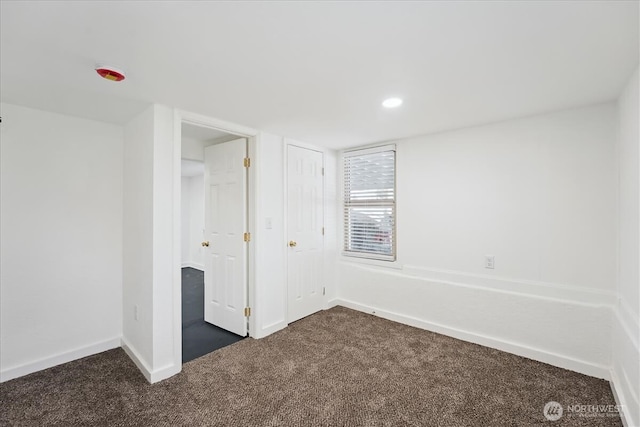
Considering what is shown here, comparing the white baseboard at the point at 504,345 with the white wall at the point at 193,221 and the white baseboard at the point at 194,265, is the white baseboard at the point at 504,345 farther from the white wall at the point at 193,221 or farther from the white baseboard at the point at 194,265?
the white wall at the point at 193,221

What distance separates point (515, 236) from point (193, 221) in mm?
6072

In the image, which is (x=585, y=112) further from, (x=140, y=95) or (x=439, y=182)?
(x=140, y=95)

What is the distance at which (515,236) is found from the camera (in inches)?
105

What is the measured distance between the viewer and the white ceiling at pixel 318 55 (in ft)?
4.03

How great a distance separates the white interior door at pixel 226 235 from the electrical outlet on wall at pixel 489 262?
2.48m

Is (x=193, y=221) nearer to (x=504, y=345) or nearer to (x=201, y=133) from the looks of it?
(x=201, y=133)

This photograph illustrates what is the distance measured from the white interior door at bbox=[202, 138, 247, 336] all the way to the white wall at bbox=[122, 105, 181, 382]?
0.79 metres

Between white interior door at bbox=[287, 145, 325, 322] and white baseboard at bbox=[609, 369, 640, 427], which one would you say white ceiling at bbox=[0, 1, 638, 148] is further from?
white baseboard at bbox=[609, 369, 640, 427]

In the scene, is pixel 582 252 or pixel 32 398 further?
pixel 582 252

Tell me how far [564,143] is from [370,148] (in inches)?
76.1

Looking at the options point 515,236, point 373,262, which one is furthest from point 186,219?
point 515,236

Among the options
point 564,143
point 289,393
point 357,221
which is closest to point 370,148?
point 357,221

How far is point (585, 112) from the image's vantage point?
7.70ft

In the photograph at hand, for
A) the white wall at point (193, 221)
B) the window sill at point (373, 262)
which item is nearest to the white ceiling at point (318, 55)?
the window sill at point (373, 262)
